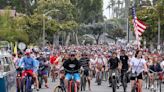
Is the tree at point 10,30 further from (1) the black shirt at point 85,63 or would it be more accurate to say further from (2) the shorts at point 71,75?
(2) the shorts at point 71,75

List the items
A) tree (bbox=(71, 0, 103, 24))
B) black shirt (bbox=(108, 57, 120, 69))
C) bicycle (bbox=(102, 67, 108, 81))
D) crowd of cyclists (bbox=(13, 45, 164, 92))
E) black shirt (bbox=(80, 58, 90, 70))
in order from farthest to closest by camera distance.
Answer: tree (bbox=(71, 0, 103, 24)) → bicycle (bbox=(102, 67, 108, 81)) → black shirt (bbox=(80, 58, 90, 70)) → black shirt (bbox=(108, 57, 120, 69)) → crowd of cyclists (bbox=(13, 45, 164, 92))

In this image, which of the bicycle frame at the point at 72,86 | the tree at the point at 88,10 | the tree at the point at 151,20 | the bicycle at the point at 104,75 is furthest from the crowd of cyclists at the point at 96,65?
the tree at the point at 88,10

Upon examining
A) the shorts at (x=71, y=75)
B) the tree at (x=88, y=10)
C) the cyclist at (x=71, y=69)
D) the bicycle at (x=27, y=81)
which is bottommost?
the tree at (x=88, y=10)

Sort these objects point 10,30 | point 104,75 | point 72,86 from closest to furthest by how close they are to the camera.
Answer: point 72,86
point 104,75
point 10,30

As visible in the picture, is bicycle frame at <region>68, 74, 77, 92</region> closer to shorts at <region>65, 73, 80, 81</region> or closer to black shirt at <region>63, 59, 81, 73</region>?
shorts at <region>65, 73, 80, 81</region>

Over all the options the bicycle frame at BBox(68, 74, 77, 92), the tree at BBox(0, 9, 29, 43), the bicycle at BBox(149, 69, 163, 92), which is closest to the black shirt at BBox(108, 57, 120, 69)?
the bicycle at BBox(149, 69, 163, 92)

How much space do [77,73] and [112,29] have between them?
11744 centimetres

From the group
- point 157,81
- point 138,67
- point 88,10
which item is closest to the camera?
point 138,67

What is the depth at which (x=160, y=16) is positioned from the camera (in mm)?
51781

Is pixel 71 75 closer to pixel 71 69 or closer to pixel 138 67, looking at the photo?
pixel 71 69

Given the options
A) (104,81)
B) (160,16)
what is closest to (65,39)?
(160,16)

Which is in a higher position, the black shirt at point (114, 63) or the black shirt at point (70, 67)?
the black shirt at point (70, 67)

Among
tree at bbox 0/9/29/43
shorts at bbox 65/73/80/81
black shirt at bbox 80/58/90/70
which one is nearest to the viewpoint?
shorts at bbox 65/73/80/81

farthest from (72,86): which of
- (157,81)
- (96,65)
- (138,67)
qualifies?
(96,65)
